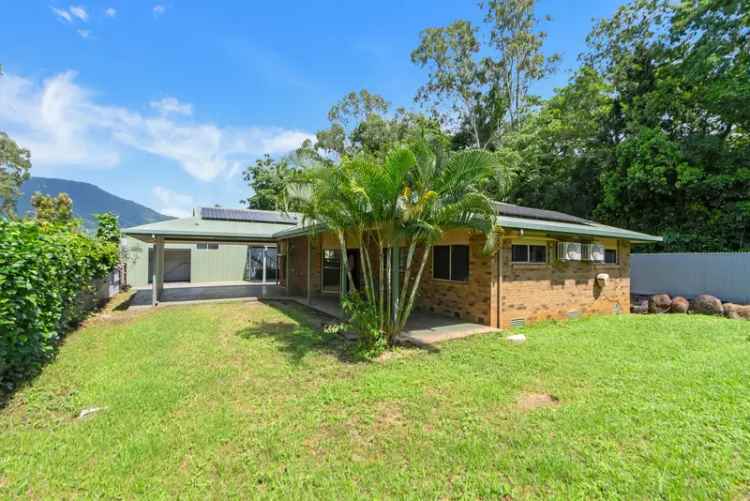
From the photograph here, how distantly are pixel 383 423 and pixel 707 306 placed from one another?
11.5 metres

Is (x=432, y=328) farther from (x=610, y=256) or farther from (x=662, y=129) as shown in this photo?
(x=662, y=129)

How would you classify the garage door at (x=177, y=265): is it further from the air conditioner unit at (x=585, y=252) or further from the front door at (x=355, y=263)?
the air conditioner unit at (x=585, y=252)

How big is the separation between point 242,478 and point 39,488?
1.42 meters

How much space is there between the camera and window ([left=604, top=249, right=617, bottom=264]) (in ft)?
31.0

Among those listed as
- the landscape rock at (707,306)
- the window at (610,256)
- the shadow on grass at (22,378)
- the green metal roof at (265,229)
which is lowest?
the shadow on grass at (22,378)

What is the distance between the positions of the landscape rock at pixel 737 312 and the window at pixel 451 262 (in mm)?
7952

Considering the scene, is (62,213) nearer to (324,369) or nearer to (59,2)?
(59,2)

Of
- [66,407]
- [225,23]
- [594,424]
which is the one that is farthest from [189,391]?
[225,23]

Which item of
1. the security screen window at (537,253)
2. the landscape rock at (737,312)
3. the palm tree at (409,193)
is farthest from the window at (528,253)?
the landscape rock at (737,312)

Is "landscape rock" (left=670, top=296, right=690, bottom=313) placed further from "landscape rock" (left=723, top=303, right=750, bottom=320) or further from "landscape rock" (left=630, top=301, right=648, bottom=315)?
"landscape rock" (left=723, top=303, right=750, bottom=320)

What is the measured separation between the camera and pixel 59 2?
695cm

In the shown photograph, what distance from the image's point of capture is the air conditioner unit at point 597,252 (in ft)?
28.1

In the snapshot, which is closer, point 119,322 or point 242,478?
point 242,478

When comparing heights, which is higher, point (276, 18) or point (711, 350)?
point (276, 18)
